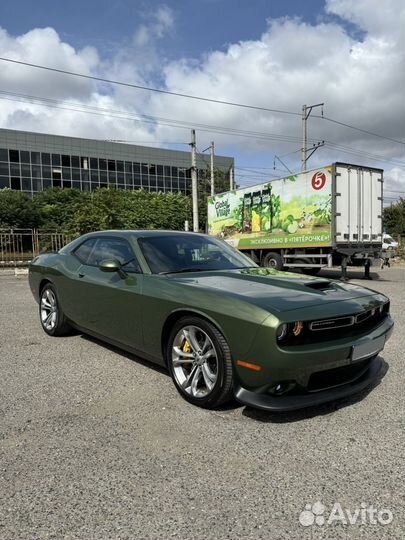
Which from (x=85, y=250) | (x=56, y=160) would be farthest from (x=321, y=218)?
(x=56, y=160)

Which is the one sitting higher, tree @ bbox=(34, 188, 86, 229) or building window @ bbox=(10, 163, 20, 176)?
building window @ bbox=(10, 163, 20, 176)

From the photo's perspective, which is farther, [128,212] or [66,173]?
[66,173]

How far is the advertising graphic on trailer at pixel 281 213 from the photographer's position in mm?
12688

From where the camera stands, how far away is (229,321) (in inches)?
118

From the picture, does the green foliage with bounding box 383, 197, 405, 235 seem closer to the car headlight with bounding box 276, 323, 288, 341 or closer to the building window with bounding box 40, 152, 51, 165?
the building window with bounding box 40, 152, 51, 165

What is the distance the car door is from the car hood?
1.51 feet

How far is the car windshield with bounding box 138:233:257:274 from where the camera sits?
13.4 feet

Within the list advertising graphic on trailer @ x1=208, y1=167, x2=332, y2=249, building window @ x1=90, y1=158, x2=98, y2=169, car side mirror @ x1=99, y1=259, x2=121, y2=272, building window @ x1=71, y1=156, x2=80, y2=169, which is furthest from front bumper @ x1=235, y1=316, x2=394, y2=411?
building window @ x1=90, y1=158, x2=98, y2=169

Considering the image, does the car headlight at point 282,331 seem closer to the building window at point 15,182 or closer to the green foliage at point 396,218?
the green foliage at point 396,218

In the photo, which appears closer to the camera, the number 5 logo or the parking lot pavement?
the parking lot pavement

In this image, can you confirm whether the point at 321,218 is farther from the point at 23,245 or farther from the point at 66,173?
the point at 66,173

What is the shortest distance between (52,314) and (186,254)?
2260mm

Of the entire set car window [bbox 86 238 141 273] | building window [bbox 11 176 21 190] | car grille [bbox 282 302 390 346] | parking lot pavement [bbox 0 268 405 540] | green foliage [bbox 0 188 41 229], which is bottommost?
parking lot pavement [bbox 0 268 405 540]

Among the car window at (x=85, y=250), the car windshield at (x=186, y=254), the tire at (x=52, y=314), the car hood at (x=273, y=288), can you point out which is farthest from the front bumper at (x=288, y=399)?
the tire at (x=52, y=314)
